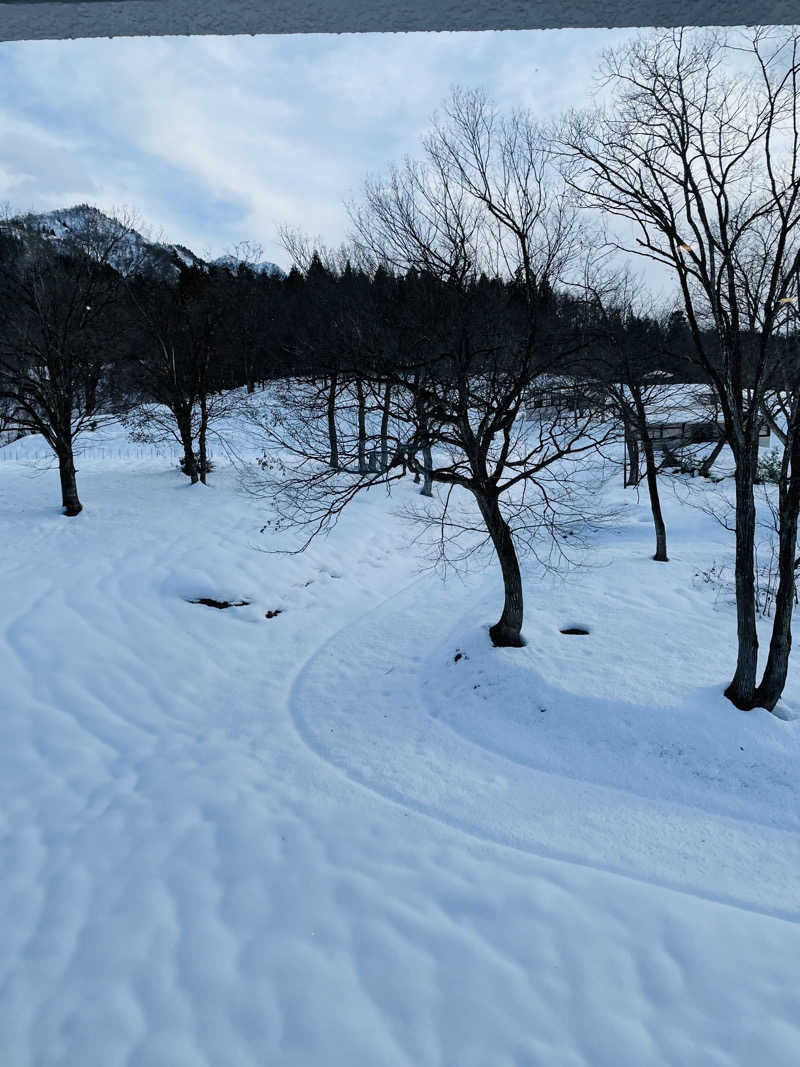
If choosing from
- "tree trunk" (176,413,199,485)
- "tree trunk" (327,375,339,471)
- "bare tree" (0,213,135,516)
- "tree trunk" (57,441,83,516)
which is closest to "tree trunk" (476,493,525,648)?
"tree trunk" (327,375,339,471)

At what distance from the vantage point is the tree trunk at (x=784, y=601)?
262 inches

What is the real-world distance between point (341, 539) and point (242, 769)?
9.09 meters

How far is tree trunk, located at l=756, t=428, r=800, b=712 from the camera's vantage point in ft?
21.8

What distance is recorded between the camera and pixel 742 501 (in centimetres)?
679

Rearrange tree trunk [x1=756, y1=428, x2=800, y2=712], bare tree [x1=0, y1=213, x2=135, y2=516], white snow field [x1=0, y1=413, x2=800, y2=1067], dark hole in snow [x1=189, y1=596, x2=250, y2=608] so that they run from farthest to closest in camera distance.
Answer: bare tree [x1=0, y1=213, x2=135, y2=516], dark hole in snow [x1=189, y1=596, x2=250, y2=608], tree trunk [x1=756, y1=428, x2=800, y2=712], white snow field [x1=0, y1=413, x2=800, y2=1067]

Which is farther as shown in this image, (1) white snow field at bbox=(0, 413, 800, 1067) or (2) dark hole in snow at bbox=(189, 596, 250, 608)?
(2) dark hole in snow at bbox=(189, 596, 250, 608)

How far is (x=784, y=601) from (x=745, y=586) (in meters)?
0.45

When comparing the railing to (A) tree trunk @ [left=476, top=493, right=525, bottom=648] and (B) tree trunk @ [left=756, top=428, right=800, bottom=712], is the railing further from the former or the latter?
(B) tree trunk @ [left=756, top=428, right=800, bottom=712]

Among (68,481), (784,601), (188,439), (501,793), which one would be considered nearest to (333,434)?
(68,481)

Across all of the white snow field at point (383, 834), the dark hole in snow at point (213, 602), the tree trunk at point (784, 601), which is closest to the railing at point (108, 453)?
the dark hole in snow at point (213, 602)

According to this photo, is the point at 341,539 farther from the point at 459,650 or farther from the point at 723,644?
the point at 723,644

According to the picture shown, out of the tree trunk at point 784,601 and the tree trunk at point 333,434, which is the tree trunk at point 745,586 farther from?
the tree trunk at point 333,434

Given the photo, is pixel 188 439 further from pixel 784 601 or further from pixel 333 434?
pixel 784 601

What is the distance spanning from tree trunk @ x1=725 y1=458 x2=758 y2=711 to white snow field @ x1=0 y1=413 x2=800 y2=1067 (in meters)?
0.34
